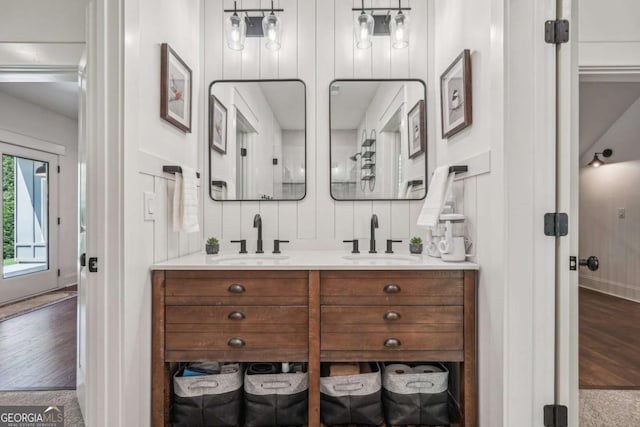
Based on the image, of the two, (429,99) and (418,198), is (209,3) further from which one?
(418,198)

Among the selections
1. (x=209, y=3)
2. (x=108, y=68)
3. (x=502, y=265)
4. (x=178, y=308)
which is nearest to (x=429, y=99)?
(x=502, y=265)

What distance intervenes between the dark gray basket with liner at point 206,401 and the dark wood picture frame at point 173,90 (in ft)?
4.44

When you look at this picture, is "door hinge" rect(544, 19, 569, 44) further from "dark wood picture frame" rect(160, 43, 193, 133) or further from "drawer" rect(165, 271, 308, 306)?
"dark wood picture frame" rect(160, 43, 193, 133)

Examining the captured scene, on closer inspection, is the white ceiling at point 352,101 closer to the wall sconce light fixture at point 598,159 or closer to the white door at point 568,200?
the white door at point 568,200

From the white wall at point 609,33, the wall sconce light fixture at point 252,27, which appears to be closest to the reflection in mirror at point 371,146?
the wall sconce light fixture at point 252,27

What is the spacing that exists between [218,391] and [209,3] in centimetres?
238

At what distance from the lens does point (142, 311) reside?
1.55 meters

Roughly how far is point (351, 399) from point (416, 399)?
1.04 ft

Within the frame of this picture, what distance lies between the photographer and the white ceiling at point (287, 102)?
227cm

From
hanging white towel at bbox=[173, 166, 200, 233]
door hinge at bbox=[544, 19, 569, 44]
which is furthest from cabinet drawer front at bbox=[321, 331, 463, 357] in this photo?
door hinge at bbox=[544, 19, 569, 44]

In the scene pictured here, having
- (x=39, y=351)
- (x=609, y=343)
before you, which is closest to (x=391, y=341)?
(x=609, y=343)

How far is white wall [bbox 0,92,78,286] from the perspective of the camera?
14.4ft

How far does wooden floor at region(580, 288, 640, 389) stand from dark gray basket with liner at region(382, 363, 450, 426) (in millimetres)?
1124

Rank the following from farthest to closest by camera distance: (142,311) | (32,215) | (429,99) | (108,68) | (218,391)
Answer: (32,215)
(429,99)
(218,391)
(142,311)
(108,68)
